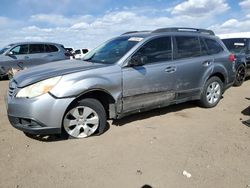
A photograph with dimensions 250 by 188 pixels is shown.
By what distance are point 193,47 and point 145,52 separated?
4.83ft

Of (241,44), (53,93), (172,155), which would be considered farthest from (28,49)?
(172,155)

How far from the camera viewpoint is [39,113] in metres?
4.30

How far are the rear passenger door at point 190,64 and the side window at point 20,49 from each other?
9.35 metres

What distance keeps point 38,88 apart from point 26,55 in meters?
9.76

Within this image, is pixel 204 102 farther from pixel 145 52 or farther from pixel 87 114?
pixel 87 114

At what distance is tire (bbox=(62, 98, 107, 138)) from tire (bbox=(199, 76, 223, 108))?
2745mm

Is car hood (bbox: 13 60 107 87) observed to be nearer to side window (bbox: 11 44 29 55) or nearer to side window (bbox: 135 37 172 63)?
side window (bbox: 135 37 172 63)

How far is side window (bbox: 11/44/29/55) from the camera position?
43.7 ft

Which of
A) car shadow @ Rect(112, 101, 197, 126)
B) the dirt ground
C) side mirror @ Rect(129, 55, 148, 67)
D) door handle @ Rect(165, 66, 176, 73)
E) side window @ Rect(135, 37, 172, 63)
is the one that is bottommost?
the dirt ground

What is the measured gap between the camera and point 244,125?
557 centimetres

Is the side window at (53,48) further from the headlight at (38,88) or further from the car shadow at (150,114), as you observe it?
the headlight at (38,88)

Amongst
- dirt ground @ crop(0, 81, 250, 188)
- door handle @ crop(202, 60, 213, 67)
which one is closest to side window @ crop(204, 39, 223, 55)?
door handle @ crop(202, 60, 213, 67)

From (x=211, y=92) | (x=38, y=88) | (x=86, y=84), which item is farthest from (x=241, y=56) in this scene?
(x=38, y=88)

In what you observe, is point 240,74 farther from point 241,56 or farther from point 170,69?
point 170,69
